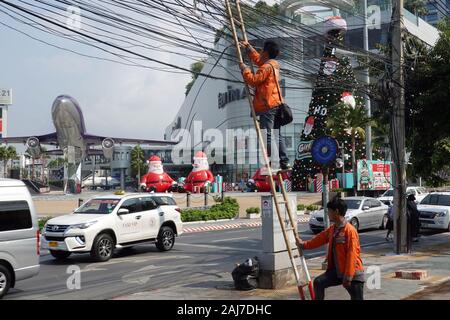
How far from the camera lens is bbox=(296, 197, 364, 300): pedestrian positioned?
5.79 m

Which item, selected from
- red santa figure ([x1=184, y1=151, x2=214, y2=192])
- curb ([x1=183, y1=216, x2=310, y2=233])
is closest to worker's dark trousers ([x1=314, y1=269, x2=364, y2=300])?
curb ([x1=183, y1=216, x2=310, y2=233])

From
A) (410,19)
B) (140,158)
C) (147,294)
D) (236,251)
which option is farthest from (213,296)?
(140,158)

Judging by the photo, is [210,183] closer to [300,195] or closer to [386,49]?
[300,195]

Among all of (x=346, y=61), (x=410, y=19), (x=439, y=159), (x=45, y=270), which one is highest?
(x=410, y=19)

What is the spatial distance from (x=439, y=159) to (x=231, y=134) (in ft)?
201

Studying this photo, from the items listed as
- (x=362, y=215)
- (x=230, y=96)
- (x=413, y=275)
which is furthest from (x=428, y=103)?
(x=230, y=96)

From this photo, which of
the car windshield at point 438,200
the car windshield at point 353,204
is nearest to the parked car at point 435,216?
the car windshield at point 438,200

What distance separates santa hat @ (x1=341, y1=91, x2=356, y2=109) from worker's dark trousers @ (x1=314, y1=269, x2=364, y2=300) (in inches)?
1471

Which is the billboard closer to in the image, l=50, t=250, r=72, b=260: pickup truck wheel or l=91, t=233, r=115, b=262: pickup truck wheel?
l=91, t=233, r=115, b=262: pickup truck wheel

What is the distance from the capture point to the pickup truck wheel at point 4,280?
356 inches

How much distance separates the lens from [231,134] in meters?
75.9

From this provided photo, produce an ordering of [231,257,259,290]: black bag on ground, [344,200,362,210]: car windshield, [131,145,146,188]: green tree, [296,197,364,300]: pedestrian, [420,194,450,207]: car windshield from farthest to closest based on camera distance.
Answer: [131,145,146,188]: green tree → [420,194,450,207]: car windshield → [344,200,362,210]: car windshield → [231,257,259,290]: black bag on ground → [296,197,364,300]: pedestrian

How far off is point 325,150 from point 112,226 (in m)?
6.04

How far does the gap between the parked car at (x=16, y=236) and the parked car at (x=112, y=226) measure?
3.52 meters
